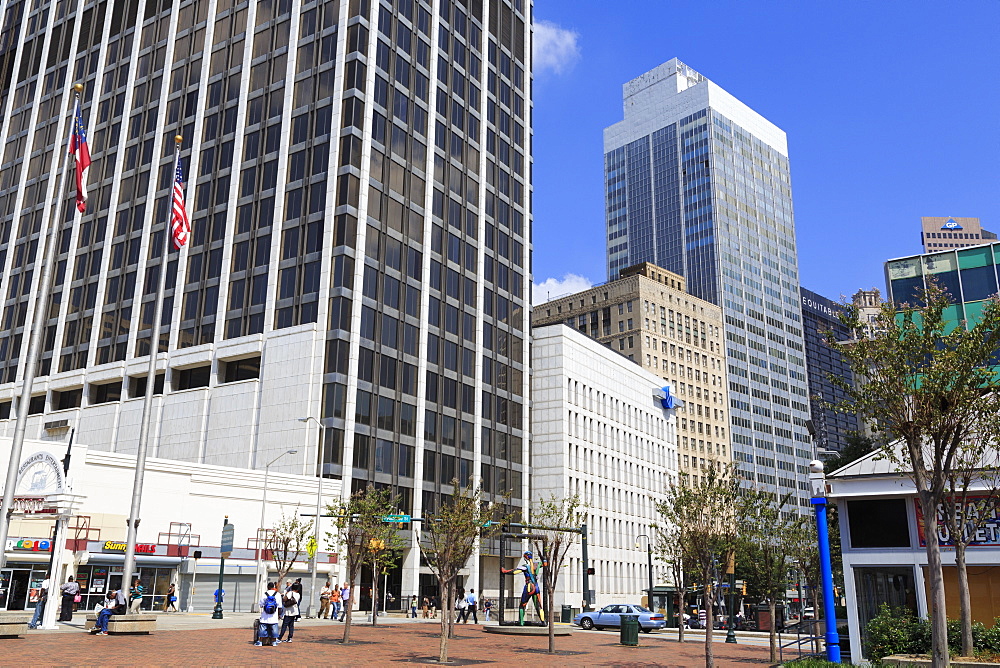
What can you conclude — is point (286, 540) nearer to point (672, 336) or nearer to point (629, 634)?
point (629, 634)

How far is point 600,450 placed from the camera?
311 feet

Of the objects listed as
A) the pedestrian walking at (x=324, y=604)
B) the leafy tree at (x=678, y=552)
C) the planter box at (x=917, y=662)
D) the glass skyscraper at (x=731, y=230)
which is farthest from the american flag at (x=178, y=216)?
the glass skyscraper at (x=731, y=230)

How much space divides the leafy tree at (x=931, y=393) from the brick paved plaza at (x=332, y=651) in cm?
1175

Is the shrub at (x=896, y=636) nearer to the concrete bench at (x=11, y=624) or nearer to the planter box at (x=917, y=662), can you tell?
the planter box at (x=917, y=662)

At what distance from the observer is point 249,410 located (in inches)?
2574

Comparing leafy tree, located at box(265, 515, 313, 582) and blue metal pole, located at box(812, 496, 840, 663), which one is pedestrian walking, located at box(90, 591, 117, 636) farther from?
blue metal pole, located at box(812, 496, 840, 663)

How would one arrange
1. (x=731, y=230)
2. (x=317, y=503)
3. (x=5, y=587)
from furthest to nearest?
(x=731, y=230) < (x=317, y=503) < (x=5, y=587)

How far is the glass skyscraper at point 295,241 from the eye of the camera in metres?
65.6

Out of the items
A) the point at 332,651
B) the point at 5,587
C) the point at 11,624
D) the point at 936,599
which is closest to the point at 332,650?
the point at 332,651

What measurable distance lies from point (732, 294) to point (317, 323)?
11984 centimetres

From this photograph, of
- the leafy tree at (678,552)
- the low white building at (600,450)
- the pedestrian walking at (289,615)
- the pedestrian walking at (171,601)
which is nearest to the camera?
the pedestrian walking at (289,615)

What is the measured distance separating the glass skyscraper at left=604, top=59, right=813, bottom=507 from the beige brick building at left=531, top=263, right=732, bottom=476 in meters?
6.35

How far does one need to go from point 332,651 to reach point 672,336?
Answer: 124252 mm

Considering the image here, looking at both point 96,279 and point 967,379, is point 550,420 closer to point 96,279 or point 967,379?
point 96,279
